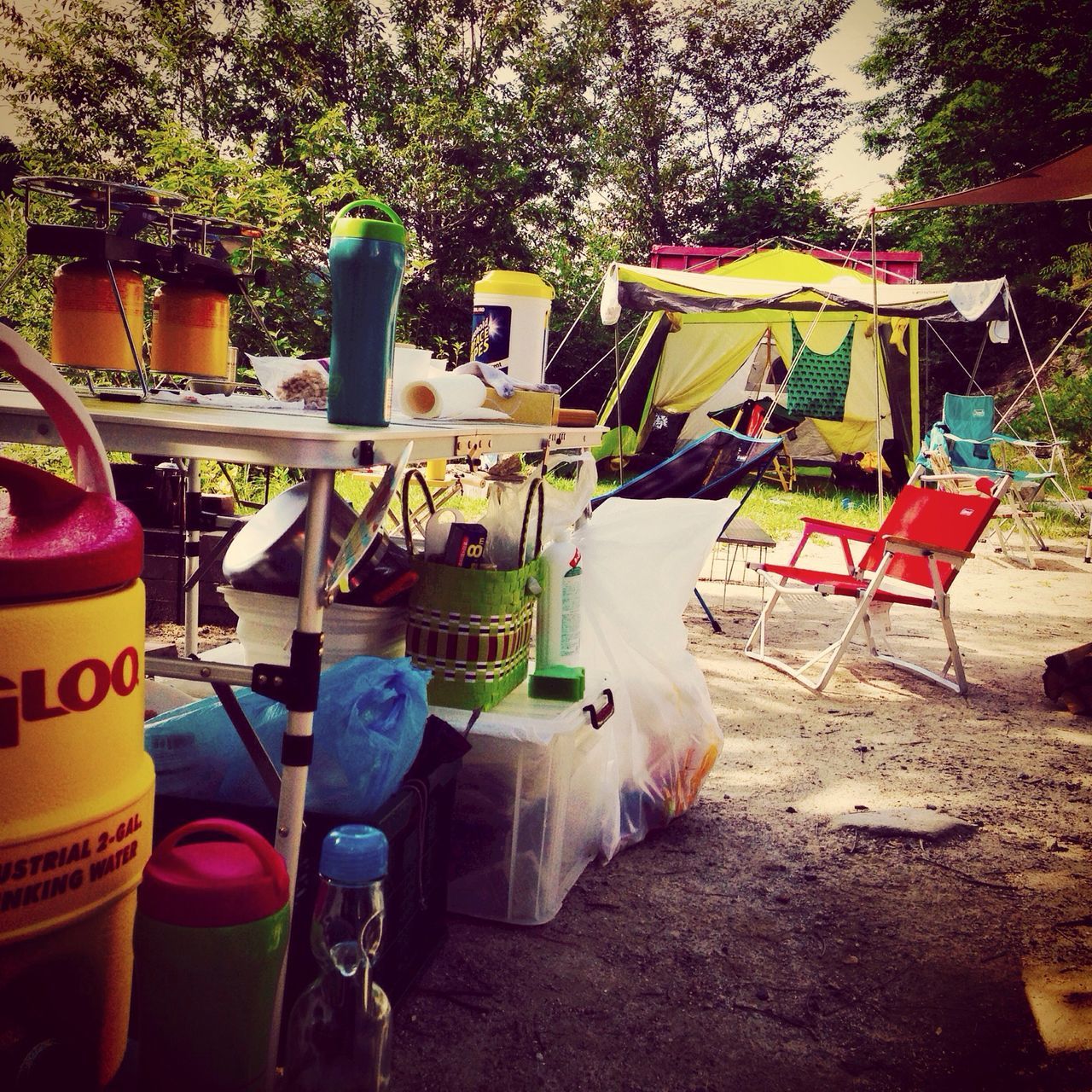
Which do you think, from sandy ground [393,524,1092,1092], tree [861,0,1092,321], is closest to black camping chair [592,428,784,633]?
sandy ground [393,524,1092,1092]

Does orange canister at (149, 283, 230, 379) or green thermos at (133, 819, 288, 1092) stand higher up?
orange canister at (149, 283, 230, 379)

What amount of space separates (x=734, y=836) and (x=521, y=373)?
4.43 feet

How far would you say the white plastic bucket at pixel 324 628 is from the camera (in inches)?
70.5

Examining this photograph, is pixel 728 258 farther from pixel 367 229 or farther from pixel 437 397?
pixel 367 229

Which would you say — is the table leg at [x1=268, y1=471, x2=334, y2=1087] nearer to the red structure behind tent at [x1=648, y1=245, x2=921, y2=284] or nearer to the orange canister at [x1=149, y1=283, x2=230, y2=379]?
the orange canister at [x1=149, y1=283, x2=230, y2=379]

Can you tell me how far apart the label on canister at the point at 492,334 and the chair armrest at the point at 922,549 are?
2.16 m

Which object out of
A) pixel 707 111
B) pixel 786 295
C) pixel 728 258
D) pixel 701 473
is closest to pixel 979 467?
pixel 786 295

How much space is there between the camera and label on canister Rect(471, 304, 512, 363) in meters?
2.40

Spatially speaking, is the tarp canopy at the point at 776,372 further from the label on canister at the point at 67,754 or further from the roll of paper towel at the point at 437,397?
the label on canister at the point at 67,754

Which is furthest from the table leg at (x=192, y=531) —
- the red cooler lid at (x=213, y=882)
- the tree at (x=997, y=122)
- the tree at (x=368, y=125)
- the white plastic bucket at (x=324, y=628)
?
the tree at (x=997, y=122)

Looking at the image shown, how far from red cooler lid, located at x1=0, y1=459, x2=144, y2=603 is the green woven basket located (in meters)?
0.92

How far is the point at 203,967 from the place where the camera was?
1057mm

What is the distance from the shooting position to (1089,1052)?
173 cm

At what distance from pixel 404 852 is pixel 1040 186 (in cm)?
689
